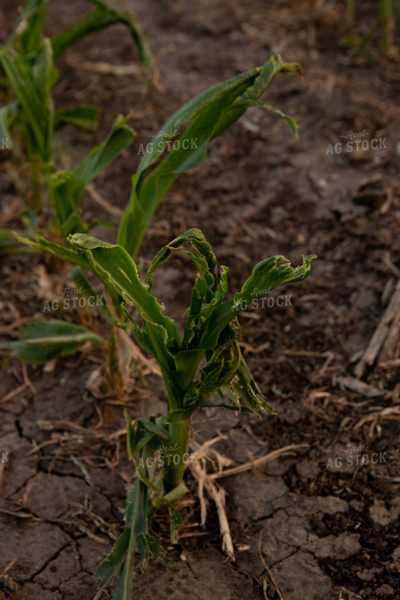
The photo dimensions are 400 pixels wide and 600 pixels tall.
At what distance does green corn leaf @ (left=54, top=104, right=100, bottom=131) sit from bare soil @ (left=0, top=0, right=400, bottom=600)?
50 cm

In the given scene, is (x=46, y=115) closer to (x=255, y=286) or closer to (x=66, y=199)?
(x=66, y=199)

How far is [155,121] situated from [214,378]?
8.44 ft

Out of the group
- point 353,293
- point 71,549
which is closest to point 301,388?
point 353,293

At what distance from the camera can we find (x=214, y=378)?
172 cm

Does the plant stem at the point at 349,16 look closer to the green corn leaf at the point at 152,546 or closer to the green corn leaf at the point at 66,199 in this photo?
the green corn leaf at the point at 66,199

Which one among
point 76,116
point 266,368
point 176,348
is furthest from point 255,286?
point 76,116

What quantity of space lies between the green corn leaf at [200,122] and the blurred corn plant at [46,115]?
1.10ft

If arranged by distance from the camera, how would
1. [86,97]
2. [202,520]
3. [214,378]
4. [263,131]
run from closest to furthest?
[214,378]
[202,520]
[263,131]
[86,97]

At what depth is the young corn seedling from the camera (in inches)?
64.4

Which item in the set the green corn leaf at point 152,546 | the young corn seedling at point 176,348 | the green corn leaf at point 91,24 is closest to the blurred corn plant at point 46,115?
the green corn leaf at point 91,24

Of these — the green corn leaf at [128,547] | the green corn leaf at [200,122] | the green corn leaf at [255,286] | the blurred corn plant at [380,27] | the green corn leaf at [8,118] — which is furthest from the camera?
the blurred corn plant at [380,27]

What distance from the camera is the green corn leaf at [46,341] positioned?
2.43m

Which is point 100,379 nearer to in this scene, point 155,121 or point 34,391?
point 34,391

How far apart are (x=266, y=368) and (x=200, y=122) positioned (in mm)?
1028
